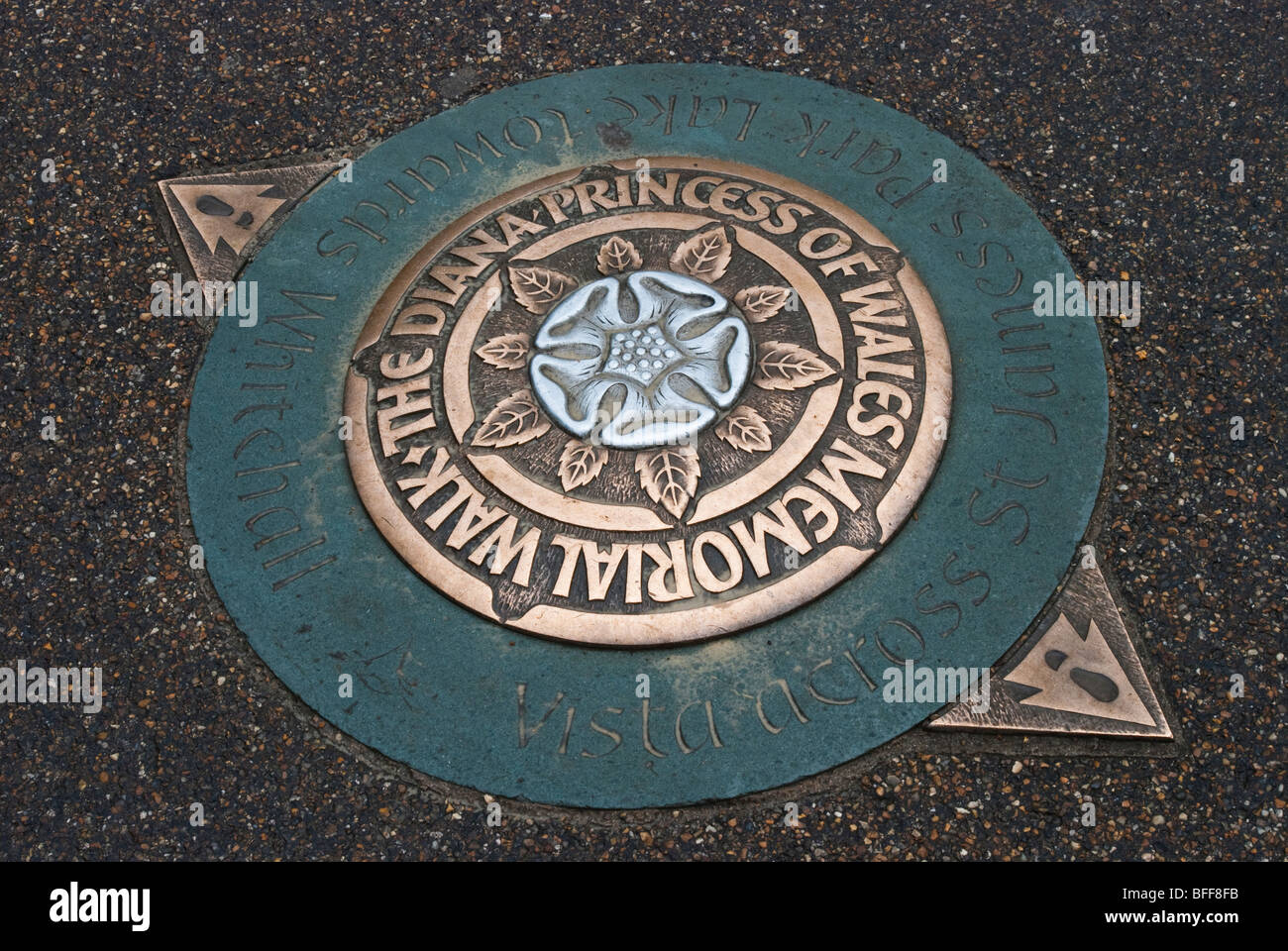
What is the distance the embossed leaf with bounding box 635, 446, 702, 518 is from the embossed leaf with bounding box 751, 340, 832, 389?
33 centimetres

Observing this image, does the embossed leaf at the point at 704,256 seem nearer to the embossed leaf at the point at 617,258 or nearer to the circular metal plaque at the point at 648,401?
the circular metal plaque at the point at 648,401

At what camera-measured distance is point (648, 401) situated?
128 inches

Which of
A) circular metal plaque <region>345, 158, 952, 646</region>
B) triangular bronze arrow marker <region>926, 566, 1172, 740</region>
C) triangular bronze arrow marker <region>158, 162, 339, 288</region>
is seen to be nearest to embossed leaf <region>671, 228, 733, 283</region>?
circular metal plaque <region>345, 158, 952, 646</region>

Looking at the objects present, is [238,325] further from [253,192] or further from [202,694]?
[202,694]

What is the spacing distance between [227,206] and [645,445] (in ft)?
5.74

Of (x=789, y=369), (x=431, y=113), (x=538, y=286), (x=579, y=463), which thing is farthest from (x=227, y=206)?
(x=789, y=369)

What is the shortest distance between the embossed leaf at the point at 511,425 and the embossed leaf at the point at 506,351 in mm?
144

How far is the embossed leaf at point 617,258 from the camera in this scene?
3.50m

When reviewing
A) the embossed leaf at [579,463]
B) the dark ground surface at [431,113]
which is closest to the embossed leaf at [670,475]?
the embossed leaf at [579,463]

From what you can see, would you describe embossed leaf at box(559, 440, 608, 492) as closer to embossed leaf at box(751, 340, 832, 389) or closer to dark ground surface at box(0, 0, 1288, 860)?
embossed leaf at box(751, 340, 832, 389)

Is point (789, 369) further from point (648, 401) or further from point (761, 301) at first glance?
point (648, 401)

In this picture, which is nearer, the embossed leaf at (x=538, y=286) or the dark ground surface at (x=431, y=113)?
the dark ground surface at (x=431, y=113)

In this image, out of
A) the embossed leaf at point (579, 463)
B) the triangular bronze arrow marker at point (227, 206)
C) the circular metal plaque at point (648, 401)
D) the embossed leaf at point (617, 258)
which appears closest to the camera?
the circular metal plaque at point (648, 401)

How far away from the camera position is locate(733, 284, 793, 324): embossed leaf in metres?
3.38
